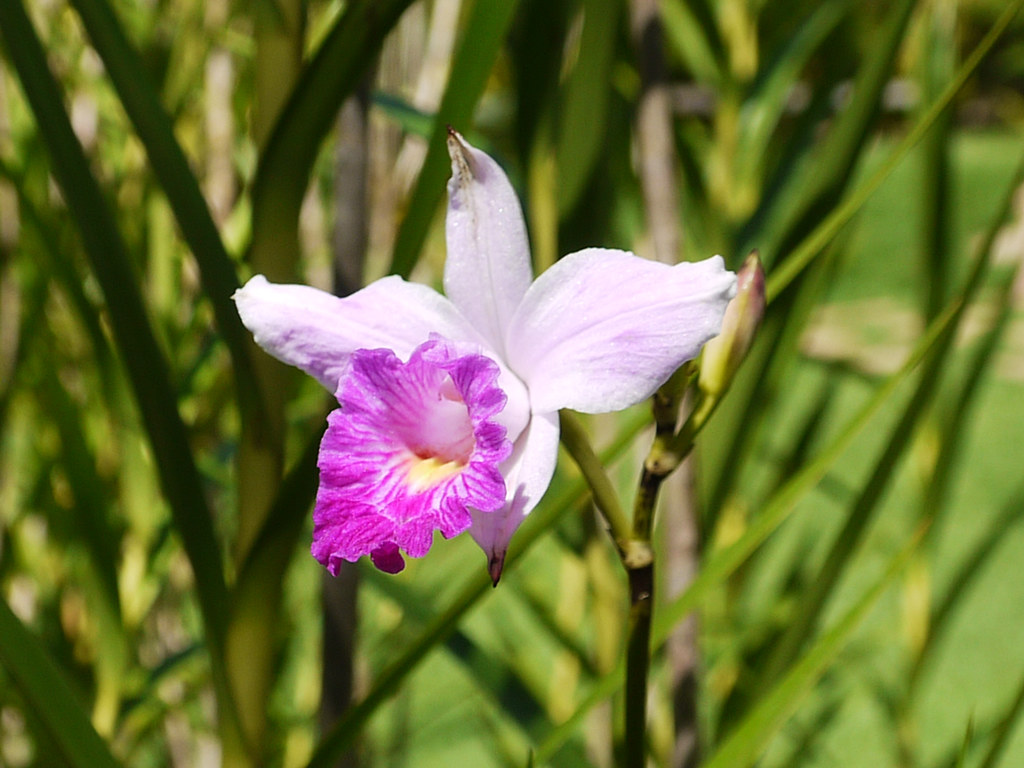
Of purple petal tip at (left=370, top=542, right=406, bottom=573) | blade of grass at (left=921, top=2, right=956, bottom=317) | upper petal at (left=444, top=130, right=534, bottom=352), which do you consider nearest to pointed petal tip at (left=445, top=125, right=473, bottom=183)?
upper petal at (left=444, top=130, right=534, bottom=352)

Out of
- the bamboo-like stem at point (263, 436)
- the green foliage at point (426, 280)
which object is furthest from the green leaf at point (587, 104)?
the bamboo-like stem at point (263, 436)

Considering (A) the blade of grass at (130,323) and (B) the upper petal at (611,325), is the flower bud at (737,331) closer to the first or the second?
(B) the upper petal at (611,325)

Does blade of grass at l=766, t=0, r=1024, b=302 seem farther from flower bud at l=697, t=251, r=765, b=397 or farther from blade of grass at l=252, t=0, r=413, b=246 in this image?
blade of grass at l=252, t=0, r=413, b=246

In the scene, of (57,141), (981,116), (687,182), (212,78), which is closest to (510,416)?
(57,141)

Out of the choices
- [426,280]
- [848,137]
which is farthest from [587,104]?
[426,280]

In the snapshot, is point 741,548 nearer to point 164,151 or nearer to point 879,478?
point 879,478
